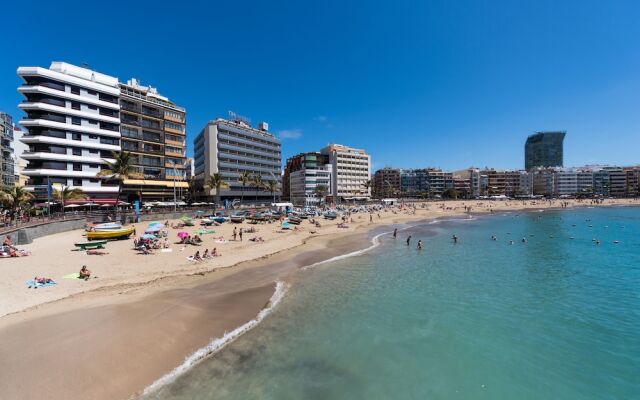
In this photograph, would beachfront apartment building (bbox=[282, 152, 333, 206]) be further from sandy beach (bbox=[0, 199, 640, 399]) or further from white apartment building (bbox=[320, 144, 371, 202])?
sandy beach (bbox=[0, 199, 640, 399])

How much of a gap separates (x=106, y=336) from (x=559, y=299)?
23974 mm

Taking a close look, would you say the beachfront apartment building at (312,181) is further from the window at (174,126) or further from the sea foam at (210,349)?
the sea foam at (210,349)

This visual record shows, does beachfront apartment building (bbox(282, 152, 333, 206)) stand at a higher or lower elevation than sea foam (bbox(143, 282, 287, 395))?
higher

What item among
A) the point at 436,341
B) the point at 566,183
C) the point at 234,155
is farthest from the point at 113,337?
the point at 566,183

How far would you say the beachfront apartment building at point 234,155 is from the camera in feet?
286

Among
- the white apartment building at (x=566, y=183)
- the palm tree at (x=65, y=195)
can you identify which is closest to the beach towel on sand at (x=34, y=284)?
the palm tree at (x=65, y=195)

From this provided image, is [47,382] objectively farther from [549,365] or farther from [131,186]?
[131,186]

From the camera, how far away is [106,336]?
11.8 metres

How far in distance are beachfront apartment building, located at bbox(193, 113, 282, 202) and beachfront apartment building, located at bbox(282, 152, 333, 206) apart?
77.6ft

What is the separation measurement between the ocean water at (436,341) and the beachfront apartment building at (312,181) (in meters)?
97.8

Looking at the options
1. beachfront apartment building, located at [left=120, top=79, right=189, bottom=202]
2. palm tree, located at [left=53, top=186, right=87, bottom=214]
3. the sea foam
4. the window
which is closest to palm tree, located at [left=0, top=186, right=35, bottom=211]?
palm tree, located at [left=53, top=186, right=87, bottom=214]

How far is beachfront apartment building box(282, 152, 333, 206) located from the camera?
12781 cm

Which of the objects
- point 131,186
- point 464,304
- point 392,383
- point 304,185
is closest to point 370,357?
point 392,383

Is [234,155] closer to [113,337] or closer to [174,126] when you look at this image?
[174,126]
